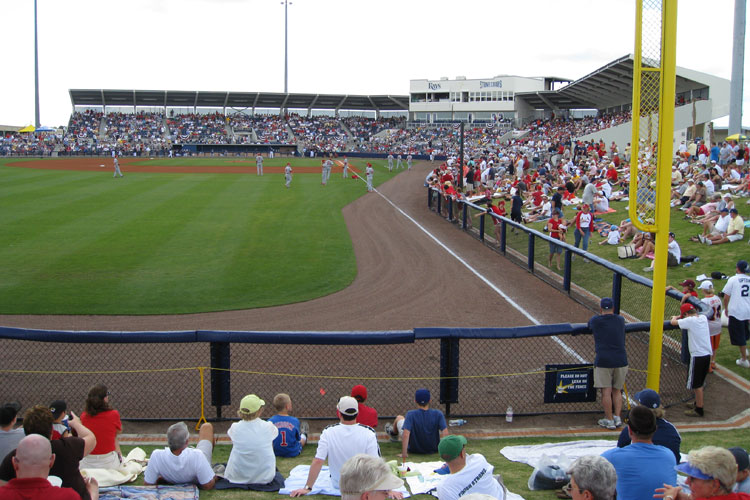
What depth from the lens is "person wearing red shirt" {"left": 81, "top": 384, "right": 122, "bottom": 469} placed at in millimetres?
6281

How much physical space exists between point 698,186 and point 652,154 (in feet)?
46.3

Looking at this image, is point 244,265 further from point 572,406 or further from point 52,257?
point 572,406

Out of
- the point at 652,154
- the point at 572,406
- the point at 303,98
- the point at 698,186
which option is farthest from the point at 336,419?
the point at 303,98

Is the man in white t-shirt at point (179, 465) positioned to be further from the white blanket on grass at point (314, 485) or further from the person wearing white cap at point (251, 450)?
the white blanket on grass at point (314, 485)

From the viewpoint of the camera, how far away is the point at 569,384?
8781 mm

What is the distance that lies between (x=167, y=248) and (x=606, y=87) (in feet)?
135

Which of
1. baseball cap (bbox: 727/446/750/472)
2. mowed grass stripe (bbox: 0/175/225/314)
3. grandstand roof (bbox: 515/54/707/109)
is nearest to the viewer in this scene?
baseball cap (bbox: 727/446/750/472)

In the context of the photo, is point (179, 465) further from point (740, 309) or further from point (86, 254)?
point (86, 254)

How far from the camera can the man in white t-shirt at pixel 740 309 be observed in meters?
10.2

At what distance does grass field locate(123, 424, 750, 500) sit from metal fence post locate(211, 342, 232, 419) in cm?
100

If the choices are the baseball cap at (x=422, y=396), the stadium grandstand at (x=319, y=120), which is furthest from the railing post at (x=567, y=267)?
the stadium grandstand at (x=319, y=120)

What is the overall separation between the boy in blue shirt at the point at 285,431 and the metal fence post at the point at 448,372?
2.27m

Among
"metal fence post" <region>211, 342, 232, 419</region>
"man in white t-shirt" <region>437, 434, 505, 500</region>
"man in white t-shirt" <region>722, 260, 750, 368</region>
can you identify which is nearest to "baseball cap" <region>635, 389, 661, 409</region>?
"man in white t-shirt" <region>437, 434, 505, 500</region>

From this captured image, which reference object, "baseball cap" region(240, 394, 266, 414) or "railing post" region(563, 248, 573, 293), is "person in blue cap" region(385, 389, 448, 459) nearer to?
"baseball cap" region(240, 394, 266, 414)
